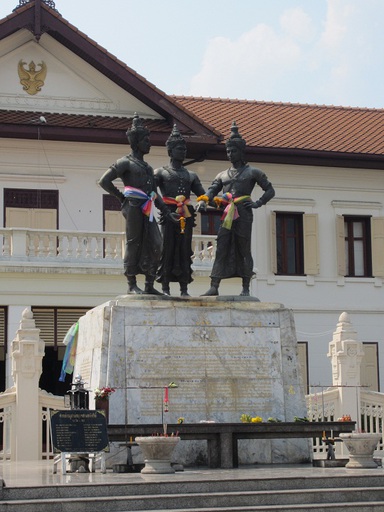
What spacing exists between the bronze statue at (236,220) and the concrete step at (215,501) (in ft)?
16.2

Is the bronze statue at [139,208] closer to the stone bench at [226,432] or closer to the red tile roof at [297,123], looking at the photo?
the stone bench at [226,432]

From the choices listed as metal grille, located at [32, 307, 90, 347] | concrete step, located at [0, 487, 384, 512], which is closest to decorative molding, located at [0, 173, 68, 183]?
metal grille, located at [32, 307, 90, 347]

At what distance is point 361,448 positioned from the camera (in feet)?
49.0

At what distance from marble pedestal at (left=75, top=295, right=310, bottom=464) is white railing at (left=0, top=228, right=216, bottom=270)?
10554 millimetres

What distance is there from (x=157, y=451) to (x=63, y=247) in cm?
1458

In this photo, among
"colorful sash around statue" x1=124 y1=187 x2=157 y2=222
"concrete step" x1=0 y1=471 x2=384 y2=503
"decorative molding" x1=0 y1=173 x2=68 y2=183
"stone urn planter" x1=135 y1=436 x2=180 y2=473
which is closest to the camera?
"concrete step" x1=0 y1=471 x2=384 y2=503

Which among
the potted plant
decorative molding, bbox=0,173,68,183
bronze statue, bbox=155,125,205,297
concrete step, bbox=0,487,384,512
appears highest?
decorative molding, bbox=0,173,68,183

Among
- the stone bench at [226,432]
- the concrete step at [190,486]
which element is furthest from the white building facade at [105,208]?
the concrete step at [190,486]

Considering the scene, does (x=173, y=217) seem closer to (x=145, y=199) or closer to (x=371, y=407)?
(x=145, y=199)

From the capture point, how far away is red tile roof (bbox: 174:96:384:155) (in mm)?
33969

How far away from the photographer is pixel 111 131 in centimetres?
3109

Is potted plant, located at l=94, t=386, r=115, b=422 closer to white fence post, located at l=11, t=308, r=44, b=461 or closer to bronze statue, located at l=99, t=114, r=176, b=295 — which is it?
bronze statue, located at l=99, t=114, r=176, b=295

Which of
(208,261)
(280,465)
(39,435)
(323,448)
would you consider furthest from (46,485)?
(208,261)

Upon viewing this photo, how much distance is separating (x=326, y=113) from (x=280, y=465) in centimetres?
2252
